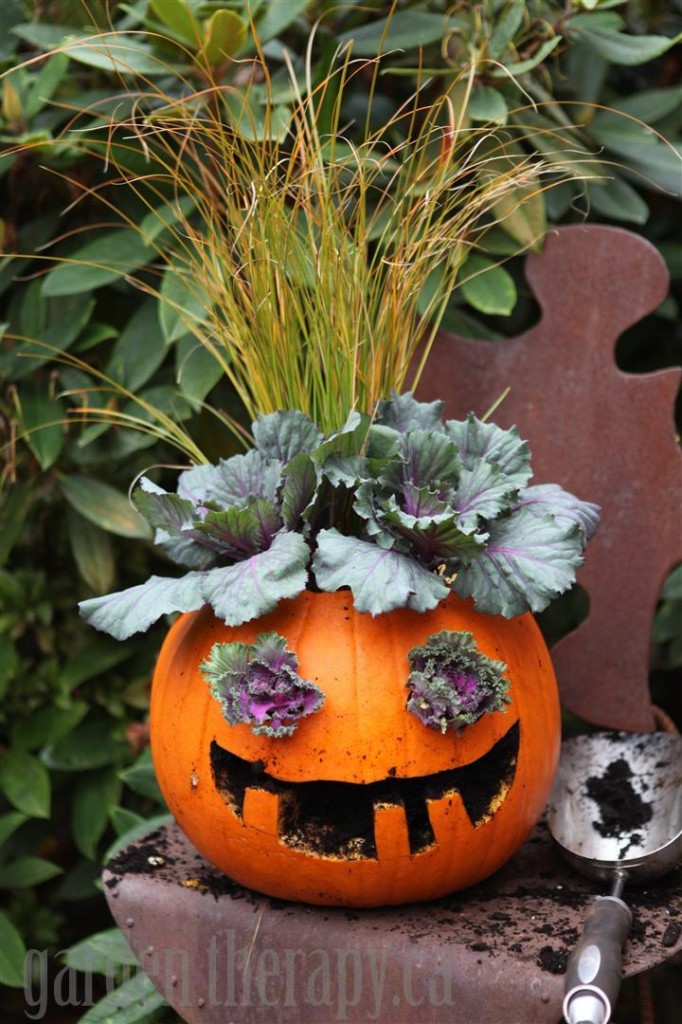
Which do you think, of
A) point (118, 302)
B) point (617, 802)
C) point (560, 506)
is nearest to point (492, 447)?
point (560, 506)

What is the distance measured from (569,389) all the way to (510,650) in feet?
1.54

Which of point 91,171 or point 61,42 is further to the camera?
point 91,171

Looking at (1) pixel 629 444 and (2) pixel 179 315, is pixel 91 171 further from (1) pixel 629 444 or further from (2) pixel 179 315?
(1) pixel 629 444

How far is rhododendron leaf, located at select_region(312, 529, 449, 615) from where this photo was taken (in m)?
0.96

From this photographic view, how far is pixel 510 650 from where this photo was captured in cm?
110

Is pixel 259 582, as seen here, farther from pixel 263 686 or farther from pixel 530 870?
pixel 530 870

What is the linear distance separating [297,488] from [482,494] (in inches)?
7.0

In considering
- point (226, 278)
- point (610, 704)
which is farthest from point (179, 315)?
point (610, 704)

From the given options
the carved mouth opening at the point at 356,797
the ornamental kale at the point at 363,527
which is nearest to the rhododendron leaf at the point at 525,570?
the ornamental kale at the point at 363,527

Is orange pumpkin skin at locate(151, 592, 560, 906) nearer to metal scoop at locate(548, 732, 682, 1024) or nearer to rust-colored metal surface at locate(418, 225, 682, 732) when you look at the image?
metal scoop at locate(548, 732, 682, 1024)

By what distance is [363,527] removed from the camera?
112 cm

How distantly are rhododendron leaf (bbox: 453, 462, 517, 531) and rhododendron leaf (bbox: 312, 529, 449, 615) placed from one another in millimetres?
65

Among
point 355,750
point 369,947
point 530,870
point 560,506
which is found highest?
point 560,506

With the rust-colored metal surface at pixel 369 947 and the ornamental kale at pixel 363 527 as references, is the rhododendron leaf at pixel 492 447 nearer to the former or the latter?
the ornamental kale at pixel 363 527
